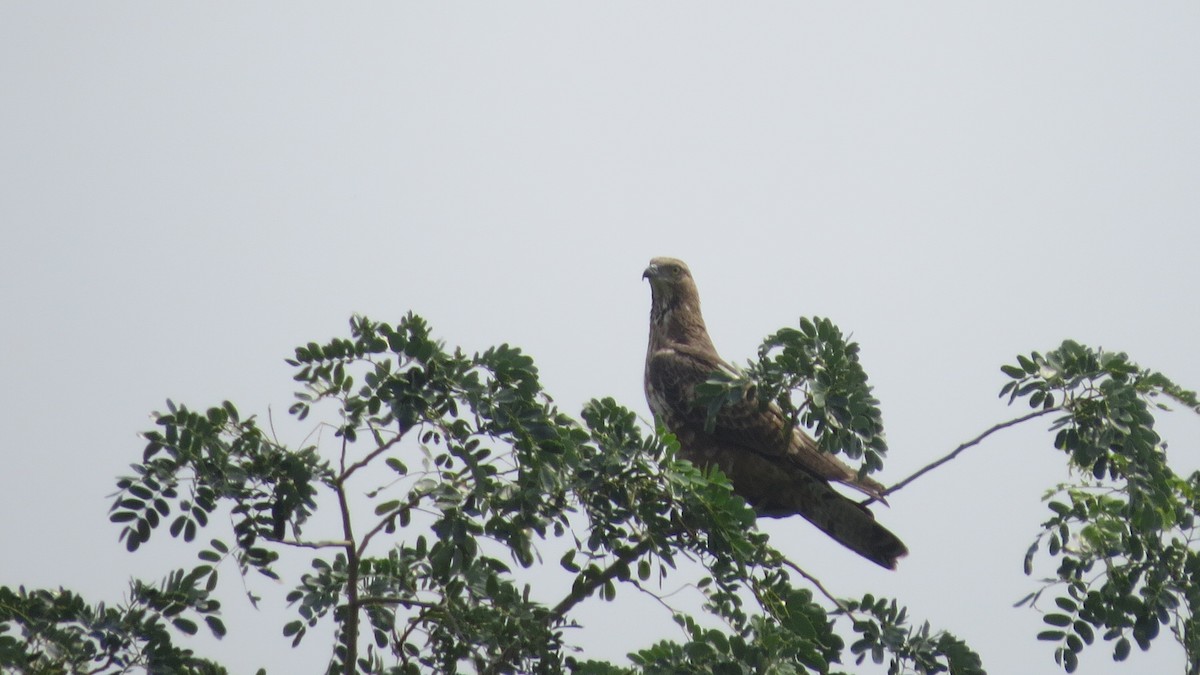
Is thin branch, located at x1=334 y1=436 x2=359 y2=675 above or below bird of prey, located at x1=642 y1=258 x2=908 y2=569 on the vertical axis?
below

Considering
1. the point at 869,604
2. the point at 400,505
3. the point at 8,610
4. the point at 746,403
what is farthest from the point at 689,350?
the point at 8,610

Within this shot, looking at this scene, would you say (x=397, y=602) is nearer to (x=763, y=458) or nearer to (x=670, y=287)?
(x=763, y=458)

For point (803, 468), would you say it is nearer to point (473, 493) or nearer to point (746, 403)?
point (746, 403)

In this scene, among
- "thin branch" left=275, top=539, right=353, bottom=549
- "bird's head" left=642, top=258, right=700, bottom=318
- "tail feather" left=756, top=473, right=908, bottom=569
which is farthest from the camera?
"bird's head" left=642, top=258, right=700, bottom=318

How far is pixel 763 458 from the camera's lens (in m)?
5.89

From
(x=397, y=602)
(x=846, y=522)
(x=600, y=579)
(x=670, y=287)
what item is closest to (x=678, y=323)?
(x=670, y=287)

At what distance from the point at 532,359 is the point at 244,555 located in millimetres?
1136

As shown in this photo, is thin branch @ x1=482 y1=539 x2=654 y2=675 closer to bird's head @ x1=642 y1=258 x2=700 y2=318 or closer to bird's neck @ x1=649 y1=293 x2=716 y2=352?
bird's neck @ x1=649 y1=293 x2=716 y2=352

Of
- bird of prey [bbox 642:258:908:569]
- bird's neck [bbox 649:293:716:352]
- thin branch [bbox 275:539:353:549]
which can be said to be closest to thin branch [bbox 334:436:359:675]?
thin branch [bbox 275:539:353:549]

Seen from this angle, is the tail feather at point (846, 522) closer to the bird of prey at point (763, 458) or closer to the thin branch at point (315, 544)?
the bird of prey at point (763, 458)

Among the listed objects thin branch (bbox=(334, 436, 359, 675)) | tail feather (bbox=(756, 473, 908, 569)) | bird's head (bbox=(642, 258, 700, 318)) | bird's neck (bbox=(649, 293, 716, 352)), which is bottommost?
thin branch (bbox=(334, 436, 359, 675))

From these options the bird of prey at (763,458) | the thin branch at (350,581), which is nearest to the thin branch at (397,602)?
the thin branch at (350,581)

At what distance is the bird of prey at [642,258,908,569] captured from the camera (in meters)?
5.53

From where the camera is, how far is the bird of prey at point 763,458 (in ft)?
18.1
